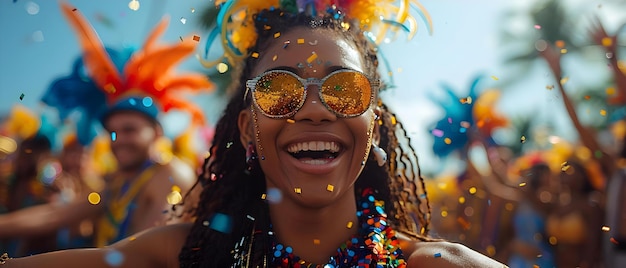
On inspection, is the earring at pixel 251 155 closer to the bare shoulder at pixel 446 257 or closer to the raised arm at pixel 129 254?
the raised arm at pixel 129 254

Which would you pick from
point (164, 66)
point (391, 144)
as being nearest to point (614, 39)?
point (391, 144)

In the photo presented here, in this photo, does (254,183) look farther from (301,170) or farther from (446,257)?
(446,257)

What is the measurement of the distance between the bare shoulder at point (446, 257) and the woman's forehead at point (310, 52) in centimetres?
69

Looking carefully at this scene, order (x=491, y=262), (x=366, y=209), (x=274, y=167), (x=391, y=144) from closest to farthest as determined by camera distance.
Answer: (x=491, y=262) < (x=274, y=167) < (x=366, y=209) < (x=391, y=144)

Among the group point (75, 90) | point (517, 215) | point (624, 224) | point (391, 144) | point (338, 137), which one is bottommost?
point (517, 215)

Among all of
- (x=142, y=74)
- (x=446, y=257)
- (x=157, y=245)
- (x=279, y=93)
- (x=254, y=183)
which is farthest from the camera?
(x=142, y=74)

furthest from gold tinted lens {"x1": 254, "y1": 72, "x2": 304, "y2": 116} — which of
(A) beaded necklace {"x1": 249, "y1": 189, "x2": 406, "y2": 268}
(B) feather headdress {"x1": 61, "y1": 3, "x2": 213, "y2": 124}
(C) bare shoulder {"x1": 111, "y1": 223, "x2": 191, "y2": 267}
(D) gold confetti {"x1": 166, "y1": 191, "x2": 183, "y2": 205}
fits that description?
(B) feather headdress {"x1": 61, "y1": 3, "x2": 213, "y2": 124}

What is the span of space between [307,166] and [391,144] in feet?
2.24

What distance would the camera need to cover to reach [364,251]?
2.24 meters

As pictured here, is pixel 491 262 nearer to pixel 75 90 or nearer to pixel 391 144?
pixel 391 144

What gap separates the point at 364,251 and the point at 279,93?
2.08 feet

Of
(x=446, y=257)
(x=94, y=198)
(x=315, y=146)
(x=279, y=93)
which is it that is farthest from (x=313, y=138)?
(x=94, y=198)

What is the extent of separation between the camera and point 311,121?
7.14 ft

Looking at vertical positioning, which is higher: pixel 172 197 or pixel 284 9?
pixel 284 9
